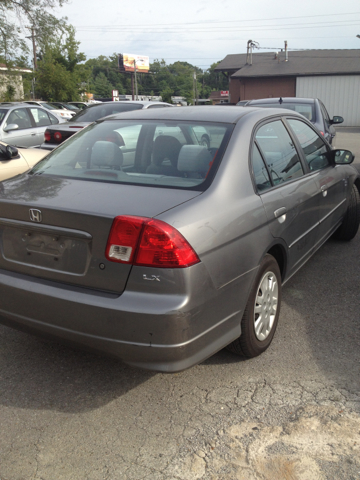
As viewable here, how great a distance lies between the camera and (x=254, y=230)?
294 centimetres

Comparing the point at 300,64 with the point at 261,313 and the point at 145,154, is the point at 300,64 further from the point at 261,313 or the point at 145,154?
the point at 261,313

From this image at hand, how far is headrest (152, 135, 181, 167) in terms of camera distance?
315cm

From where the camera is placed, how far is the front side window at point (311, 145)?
13.6ft

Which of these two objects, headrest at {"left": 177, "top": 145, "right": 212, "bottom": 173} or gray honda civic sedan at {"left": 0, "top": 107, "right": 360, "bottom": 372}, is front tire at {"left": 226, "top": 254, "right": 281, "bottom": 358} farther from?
headrest at {"left": 177, "top": 145, "right": 212, "bottom": 173}

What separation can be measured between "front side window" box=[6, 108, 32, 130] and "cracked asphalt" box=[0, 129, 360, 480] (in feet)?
28.8

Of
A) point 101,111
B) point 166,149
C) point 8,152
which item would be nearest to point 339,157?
Answer: point 166,149

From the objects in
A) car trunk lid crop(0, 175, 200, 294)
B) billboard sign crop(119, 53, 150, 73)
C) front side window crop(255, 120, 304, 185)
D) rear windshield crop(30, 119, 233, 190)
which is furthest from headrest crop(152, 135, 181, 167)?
billboard sign crop(119, 53, 150, 73)

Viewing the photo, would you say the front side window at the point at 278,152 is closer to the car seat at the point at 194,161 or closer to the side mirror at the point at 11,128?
the car seat at the point at 194,161

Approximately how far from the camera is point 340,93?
3803cm

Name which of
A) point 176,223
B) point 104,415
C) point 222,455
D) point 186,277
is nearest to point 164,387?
point 104,415

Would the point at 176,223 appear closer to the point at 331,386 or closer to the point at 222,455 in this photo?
the point at 222,455

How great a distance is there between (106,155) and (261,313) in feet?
4.93

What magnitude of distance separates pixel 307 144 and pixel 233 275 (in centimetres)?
205

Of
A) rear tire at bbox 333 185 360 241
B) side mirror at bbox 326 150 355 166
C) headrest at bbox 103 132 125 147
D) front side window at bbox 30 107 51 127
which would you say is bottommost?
rear tire at bbox 333 185 360 241
